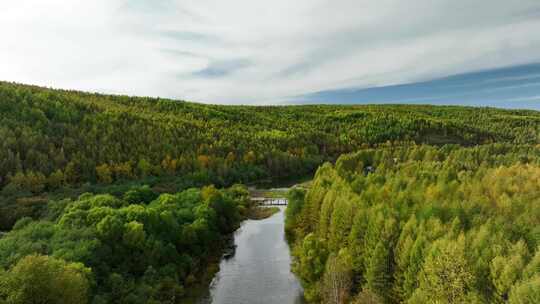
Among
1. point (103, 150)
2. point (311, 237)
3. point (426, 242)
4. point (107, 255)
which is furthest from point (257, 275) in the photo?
point (103, 150)

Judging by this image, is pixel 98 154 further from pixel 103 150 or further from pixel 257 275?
pixel 257 275

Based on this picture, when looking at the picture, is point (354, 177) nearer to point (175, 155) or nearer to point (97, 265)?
point (97, 265)

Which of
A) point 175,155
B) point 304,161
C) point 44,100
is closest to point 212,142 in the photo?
point 175,155

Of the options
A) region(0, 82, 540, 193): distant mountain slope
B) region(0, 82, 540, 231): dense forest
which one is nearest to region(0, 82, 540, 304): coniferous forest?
region(0, 82, 540, 231): dense forest

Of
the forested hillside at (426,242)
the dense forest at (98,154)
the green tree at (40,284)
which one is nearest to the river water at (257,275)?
the forested hillside at (426,242)

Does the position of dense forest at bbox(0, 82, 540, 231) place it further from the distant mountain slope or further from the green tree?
the green tree
